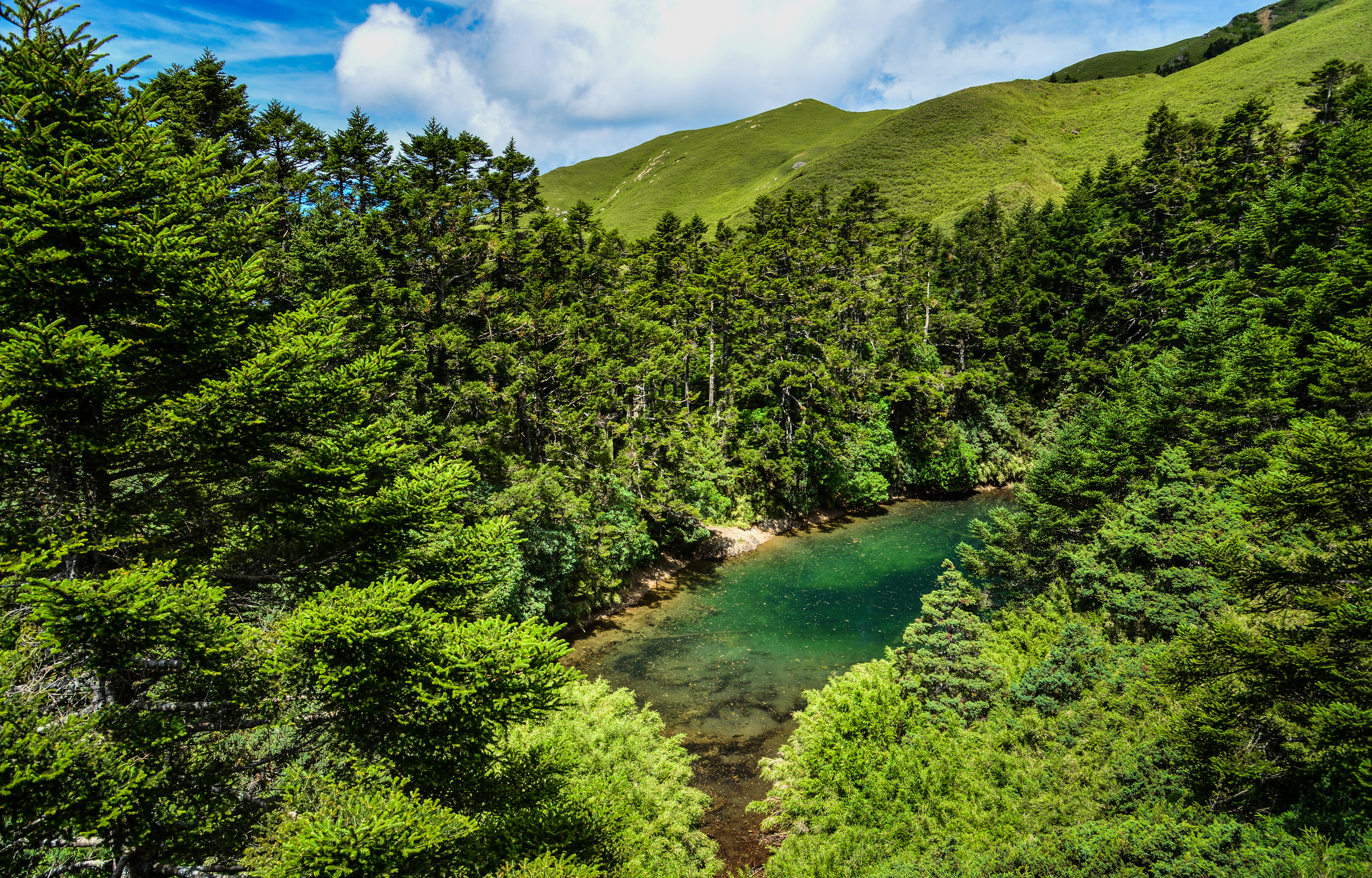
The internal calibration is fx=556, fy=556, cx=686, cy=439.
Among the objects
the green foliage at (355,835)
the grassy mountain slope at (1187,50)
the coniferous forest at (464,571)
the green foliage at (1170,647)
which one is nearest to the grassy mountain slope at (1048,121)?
the grassy mountain slope at (1187,50)

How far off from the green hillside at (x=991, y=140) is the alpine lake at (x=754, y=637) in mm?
52826

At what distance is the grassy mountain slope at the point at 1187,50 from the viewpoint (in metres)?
104

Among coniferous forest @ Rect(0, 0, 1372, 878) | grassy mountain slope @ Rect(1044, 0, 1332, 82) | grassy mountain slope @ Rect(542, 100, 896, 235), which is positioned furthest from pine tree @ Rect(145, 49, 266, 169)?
grassy mountain slope @ Rect(1044, 0, 1332, 82)

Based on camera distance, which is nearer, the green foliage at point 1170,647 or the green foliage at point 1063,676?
the green foliage at point 1170,647

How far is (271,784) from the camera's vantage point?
28.0 ft

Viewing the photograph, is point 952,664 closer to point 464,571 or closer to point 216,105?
point 464,571

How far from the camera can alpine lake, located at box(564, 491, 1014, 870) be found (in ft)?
58.2

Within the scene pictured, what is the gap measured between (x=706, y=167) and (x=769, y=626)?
114 meters

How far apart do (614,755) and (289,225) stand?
22594mm

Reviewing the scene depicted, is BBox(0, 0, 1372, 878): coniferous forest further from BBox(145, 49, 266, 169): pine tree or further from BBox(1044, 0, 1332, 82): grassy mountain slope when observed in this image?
BBox(1044, 0, 1332, 82): grassy mountain slope

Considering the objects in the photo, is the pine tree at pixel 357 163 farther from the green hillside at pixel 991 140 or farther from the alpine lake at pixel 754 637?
the green hillside at pixel 991 140

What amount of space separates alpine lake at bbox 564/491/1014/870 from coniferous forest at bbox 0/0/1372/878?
1.71 metres

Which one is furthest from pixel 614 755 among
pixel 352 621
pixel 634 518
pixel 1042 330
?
pixel 1042 330

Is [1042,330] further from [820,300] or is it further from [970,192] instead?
[970,192]
